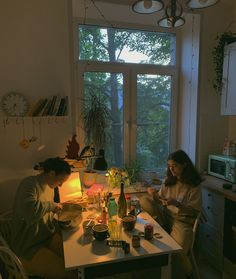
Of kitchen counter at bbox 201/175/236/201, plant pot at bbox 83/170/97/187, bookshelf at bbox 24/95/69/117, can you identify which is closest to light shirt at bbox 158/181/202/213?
kitchen counter at bbox 201/175/236/201

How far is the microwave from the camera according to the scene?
8.04 feet

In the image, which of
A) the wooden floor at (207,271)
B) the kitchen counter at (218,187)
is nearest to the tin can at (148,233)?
the kitchen counter at (218,187)

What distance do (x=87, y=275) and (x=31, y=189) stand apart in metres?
0.71

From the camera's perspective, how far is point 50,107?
2248 mm

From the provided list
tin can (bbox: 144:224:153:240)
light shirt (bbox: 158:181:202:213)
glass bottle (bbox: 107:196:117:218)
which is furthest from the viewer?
light shirt (bbox: 158:181:202:213)

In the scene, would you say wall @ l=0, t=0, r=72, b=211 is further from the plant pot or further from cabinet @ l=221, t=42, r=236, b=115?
cabinet @ l=221, t=42, r=236, b=115

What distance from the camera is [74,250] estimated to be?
1.56 m

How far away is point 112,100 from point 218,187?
1451mm

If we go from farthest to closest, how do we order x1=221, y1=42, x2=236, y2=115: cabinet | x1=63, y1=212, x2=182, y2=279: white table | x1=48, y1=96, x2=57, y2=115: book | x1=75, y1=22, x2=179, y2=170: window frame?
x1=75, y1=22, x2=179, y2=170: window frame < x1=221, y1=42, x2=236, y2=115: cabinet < x1=48, y1=96, x2=57, y2=115: book < x1=63, y1=212, x2=182, y2=279: white table

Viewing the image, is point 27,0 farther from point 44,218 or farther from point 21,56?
point 44,218

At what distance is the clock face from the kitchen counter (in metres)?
1.89

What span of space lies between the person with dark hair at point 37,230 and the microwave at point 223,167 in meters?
1.58

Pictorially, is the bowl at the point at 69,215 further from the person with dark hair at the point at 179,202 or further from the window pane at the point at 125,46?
the window pane at the point at 125,46

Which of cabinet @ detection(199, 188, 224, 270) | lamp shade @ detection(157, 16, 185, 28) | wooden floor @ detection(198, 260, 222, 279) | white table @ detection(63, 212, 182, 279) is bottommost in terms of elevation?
wooden floor @ detection(198, 260, 222, 279)
